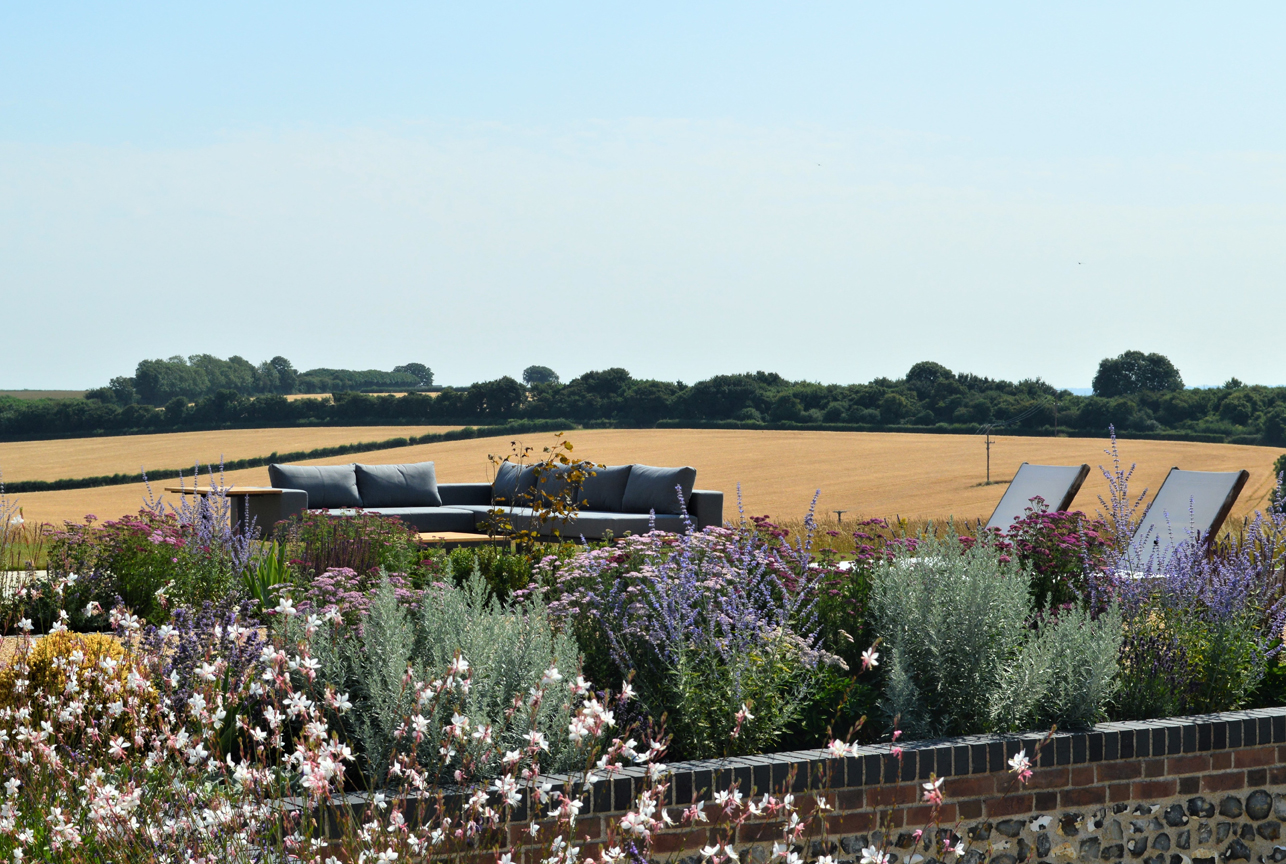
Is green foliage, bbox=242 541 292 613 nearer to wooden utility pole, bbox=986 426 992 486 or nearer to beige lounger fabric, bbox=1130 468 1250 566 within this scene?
beige lounger fabric, bbox=1130 468 1250 566

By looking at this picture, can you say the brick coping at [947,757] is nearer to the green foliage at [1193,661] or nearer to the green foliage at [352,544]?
the green foliage at [1193,661]

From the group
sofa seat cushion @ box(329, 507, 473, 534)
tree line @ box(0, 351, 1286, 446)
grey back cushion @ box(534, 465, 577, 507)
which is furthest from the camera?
tree line @ box(0, 351, 1286, 446)

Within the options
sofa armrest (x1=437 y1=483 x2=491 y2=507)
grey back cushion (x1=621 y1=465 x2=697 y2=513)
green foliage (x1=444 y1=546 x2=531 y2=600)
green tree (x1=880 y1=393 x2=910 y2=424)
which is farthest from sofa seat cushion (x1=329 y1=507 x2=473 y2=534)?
green tree (x1=880 y1=393 x2=910 y2=424)

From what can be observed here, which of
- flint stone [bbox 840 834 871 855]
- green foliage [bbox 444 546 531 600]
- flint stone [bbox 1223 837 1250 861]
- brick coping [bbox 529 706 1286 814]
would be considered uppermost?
brick coping [bbox 529 706 1286 814]

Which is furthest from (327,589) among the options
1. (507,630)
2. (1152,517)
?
(1152,517)

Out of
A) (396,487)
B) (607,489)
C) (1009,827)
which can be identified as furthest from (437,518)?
(1009,827)

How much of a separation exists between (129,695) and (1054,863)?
104 inches

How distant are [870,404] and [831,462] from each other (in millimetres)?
4559

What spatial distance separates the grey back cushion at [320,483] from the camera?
10.9 metres

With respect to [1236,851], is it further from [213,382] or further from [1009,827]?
[213,382]

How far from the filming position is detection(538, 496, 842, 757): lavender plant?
10.5 ft

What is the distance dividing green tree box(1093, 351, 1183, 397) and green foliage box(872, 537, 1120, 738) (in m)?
25.7

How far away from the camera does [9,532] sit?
7.43 meters

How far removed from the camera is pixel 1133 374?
90.3 feet
